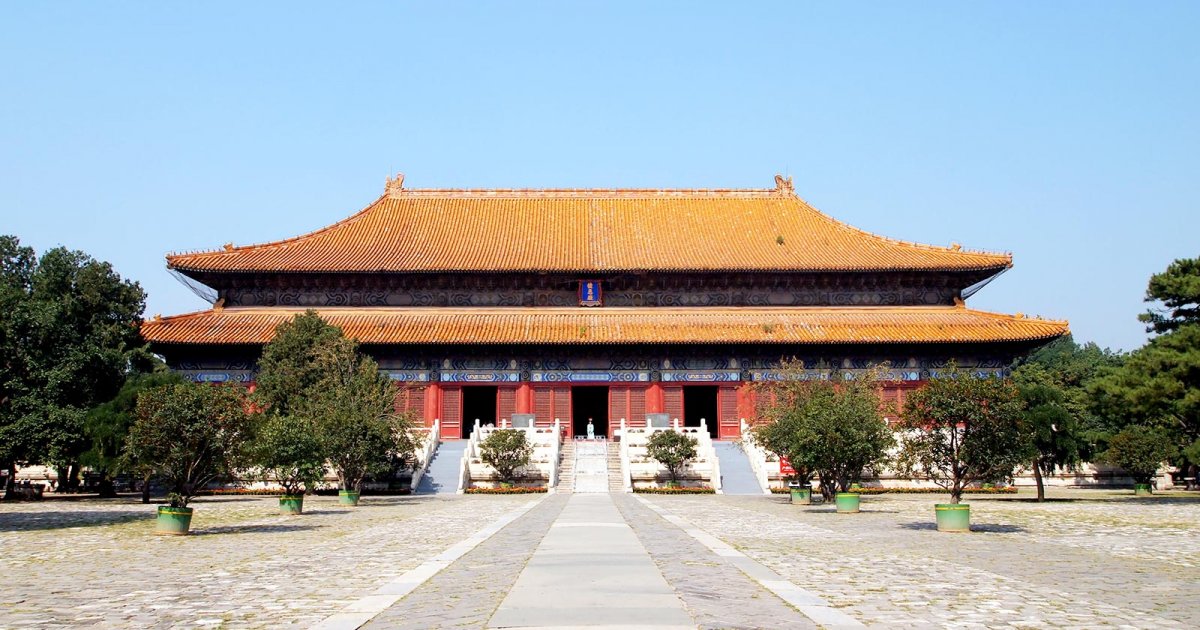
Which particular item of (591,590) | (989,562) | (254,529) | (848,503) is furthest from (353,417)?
(591,590)

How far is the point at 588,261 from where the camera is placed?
41531mm

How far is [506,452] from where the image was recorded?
98.4 ft

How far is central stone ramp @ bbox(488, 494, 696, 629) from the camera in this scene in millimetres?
6973

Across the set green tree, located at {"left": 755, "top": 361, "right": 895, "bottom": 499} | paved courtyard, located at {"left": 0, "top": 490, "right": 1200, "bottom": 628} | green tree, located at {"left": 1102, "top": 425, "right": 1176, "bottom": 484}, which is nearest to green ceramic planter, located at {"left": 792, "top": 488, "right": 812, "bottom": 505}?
green tree, located at {"left": 755, "top": 361, "right": 895, "bottom": 499}

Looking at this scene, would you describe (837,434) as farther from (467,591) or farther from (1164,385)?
(467,591)

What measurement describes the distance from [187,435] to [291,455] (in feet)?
18.7

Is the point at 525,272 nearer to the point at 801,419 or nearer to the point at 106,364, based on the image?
the point at 106,364

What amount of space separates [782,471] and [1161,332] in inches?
426

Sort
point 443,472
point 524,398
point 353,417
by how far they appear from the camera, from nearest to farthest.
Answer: point 353,417 → point 443,472 → point 524,398

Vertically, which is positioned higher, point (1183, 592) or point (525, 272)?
point (525, 272)

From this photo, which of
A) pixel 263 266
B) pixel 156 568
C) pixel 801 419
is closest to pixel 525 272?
pixel 263 266

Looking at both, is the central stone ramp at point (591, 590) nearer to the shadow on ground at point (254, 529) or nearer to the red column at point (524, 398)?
the shadow on ground at point (254, 529)

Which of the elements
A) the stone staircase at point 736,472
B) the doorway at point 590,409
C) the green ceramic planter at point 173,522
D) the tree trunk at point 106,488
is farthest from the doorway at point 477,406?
the green ceramic planter at point 173,522

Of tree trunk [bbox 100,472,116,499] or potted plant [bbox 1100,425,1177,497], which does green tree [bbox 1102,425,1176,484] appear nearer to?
potted plant [bbox 1100,425,1177,497]
